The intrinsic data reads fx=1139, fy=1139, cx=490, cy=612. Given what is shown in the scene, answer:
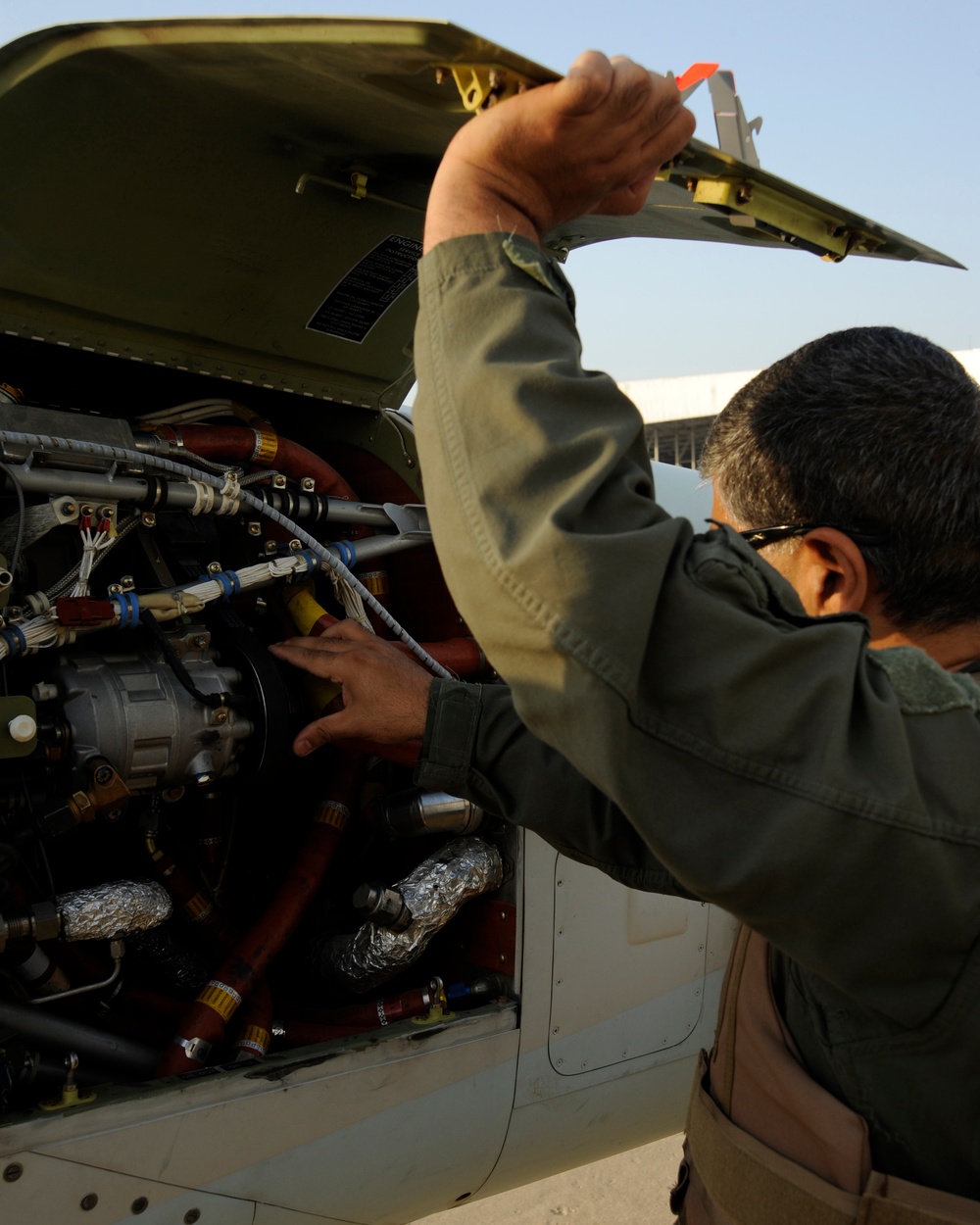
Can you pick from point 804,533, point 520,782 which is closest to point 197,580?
point 520,782

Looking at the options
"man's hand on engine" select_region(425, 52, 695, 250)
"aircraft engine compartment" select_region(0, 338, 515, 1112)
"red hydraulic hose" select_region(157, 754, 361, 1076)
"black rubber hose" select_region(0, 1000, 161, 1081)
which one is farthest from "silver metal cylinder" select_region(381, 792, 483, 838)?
"man's hand on engine" select_region(425, 52, 695, 250)

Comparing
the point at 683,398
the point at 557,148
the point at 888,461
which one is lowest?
the point at 683,398

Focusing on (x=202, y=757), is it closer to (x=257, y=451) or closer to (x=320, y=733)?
(x=320, y=733)

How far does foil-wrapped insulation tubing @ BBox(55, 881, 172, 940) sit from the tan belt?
117 cm

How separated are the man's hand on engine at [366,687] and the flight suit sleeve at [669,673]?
110cm

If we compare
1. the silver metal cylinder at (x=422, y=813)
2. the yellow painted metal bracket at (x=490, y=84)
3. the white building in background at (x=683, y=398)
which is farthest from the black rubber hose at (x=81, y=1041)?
the white building in background at (x=683, y=398)

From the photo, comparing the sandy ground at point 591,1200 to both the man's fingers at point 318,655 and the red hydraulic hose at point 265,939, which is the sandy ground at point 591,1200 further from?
the man's fingers at point 318,655

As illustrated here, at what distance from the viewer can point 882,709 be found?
1000mm

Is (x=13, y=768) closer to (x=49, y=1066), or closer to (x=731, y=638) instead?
(x=49, y=1066)

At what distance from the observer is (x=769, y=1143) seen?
4.22 feet

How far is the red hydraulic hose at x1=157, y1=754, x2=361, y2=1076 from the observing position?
2283 millimetres

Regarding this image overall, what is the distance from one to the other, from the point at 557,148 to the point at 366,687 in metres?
1.27

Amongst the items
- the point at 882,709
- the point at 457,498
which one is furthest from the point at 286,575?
the point at 882,709

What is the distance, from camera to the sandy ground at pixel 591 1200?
164 inches
